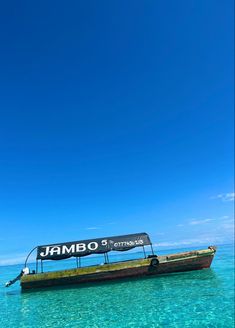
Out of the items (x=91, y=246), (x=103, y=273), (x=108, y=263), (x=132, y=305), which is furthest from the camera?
(x=91, y=246)

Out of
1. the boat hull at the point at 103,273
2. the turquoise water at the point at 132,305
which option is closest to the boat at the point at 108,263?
the boat hull at the point at 103,273

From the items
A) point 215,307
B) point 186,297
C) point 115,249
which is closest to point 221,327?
point 215,307

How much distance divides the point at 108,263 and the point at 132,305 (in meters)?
9.60

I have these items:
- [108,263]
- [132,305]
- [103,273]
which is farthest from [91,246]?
[132,305]

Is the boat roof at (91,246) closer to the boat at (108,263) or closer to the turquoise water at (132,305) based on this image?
the boat at (108,263)

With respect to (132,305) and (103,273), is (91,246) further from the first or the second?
(132,305)

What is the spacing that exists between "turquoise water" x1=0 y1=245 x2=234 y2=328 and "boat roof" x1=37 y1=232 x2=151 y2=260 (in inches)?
132

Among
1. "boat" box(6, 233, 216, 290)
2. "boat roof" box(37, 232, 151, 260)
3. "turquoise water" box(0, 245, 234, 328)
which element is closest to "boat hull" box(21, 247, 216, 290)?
"boat" box(6, 233, 216, 290)

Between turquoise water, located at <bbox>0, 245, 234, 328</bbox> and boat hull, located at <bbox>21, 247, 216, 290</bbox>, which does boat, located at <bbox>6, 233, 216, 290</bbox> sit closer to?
boat hull, located at <bbox>21, 247, 216, 290</bbox>

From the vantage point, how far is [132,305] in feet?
55.0

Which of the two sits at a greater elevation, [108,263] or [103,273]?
[108,263]

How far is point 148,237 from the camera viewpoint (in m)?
27.5

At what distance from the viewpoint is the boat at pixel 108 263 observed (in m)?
25.0

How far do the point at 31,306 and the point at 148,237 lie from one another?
522 inches
